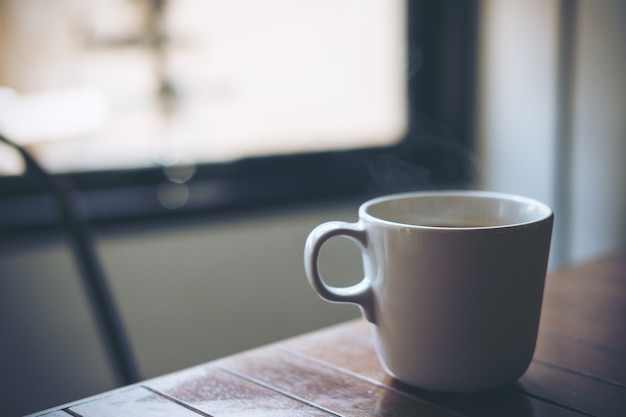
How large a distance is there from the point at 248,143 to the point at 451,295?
106 centimetres

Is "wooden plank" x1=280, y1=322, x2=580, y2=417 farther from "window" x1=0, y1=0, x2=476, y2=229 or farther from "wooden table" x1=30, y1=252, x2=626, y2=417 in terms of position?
"window" x1=0, y1=0, x2=476, y2=229

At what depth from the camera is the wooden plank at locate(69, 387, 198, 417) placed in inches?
17.0

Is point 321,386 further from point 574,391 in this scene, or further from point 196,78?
point 196,78

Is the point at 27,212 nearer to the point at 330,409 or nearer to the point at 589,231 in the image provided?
the point at 330,409

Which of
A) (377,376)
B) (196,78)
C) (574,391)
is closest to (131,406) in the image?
(377,376)

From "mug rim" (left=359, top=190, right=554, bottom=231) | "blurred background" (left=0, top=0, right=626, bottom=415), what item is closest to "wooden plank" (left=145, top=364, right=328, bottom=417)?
"mug rim" (left=359, top=190, right=554, bottom=231)

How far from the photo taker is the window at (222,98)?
1217 millimetres

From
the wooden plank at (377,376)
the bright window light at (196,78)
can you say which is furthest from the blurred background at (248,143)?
the wooden plank at (377,376)

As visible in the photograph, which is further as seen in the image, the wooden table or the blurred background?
the blurred background

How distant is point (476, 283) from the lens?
42cm

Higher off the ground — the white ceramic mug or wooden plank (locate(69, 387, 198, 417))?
the white ceramic mug

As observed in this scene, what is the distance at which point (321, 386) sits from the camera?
1.55 feet

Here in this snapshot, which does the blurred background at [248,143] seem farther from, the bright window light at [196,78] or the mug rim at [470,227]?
the mug rim at [470,227]

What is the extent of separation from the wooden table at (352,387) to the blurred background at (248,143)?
0.77 m
